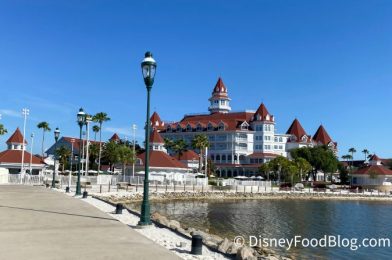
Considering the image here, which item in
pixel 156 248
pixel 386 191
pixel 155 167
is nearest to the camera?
pixel 156 248

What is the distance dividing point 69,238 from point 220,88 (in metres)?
117

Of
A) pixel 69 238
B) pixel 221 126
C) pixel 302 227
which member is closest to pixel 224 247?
pixel 69 238

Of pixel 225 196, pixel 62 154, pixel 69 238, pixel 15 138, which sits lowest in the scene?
pixel 225 196

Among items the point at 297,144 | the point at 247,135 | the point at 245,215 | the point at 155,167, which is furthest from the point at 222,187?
the point at 297,144

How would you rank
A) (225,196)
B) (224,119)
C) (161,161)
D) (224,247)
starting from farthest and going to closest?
(224,119)
(161,161)
(225,196)
(224,247)

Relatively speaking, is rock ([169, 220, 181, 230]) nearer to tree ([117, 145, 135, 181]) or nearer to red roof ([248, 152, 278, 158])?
tree ([117, 145, 135, 181])

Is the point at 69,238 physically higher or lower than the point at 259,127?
lower

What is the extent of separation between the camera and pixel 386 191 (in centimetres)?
8569

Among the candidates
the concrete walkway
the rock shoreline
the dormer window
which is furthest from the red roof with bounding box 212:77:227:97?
the concrete walkway

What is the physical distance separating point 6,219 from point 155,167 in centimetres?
5449

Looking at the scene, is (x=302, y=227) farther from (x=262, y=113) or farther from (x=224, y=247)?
(x=262, y=113)

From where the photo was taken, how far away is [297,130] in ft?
389

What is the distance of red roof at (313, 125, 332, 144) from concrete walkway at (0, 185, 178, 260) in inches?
4614

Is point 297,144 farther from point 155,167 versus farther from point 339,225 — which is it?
point 339,225
